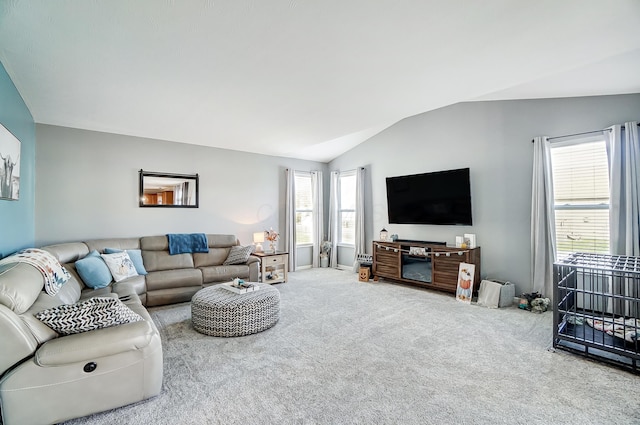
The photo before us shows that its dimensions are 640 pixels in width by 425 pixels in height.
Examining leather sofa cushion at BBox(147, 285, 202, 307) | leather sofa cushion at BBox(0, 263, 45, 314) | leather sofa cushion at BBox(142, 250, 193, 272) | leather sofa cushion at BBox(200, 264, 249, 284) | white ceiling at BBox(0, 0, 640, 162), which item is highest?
white ceiling at BBox(0, 0, 640, 162)

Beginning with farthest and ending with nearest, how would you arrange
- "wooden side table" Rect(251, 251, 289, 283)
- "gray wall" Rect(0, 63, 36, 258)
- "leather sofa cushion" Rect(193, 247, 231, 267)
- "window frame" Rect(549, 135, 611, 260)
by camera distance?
"wooden side table" Rect(251, 251, 289, 283)
"leather sofa cushion" Rect(193, 247, 231, 267)
"window frame" Rect(549, 135, 611, 260)
"gray wall" Rect(0, 63, 36, 258)

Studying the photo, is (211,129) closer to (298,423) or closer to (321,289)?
(321,289)

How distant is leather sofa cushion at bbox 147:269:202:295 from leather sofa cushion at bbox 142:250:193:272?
22cm

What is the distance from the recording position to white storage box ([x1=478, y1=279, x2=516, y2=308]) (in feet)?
13.0

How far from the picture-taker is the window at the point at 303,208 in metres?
6.64

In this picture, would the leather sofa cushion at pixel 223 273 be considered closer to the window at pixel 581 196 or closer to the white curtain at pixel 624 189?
the window at pixel 581 196

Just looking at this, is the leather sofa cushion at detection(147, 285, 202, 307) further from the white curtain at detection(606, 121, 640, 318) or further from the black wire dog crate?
the white curtain at detection(606, 121, 640, 318)

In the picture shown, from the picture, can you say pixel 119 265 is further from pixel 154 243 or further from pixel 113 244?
pixel 154 243

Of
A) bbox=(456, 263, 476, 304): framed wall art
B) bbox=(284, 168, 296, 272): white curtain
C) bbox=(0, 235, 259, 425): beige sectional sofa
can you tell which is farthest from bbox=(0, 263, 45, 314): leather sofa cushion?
bbox=(456, 263, 476, 304): framed wall art

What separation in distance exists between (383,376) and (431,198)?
11.3ft

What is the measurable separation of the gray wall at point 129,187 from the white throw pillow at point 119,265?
884 mm

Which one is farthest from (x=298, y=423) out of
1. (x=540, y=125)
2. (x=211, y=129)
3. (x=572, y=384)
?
(x=540, y=125)

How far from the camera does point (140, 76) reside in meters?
2.69

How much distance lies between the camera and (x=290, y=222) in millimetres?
6309
